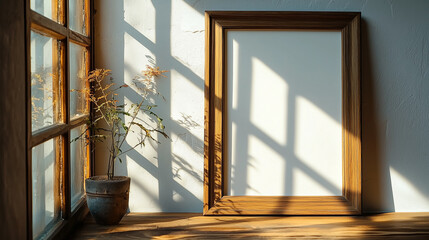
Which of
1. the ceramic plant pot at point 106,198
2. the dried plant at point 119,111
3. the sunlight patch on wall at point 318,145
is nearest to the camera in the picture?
the ceramic plant pot at point 106,198

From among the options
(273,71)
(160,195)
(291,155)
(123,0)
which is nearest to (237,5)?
(273,71)

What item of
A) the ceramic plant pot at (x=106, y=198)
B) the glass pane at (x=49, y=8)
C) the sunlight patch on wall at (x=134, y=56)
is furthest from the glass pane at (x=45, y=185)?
the sunlight patch on wall at (x=134, y=56)

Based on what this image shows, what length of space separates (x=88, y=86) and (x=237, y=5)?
114 cm

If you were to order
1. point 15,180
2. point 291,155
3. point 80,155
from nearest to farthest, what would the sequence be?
1. point 15,180
2. point 80,155
3. point 291,155

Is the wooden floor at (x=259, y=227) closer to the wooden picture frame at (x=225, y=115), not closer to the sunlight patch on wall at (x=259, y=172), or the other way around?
the wooden picture frame at (x=225, y=115)

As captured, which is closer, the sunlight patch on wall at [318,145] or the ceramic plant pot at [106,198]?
the ceramic plant pot at [106,198]

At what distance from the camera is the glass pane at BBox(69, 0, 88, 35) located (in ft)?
10.7

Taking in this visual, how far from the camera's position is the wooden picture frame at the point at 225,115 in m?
3.62

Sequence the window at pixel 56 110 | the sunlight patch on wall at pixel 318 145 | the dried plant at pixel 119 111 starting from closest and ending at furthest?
the window at pixel 56 110, the dried plant at pixel 119 111, the sunlight patch on wall at pixel 318 145

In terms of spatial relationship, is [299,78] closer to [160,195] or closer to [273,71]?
[273,71]

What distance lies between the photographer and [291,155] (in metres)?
3.72

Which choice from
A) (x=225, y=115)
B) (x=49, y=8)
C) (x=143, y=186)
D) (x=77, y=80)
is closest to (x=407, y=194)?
(x=225, y=115)

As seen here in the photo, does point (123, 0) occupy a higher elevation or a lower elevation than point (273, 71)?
higher

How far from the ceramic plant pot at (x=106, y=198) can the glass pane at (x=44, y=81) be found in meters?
0.57
